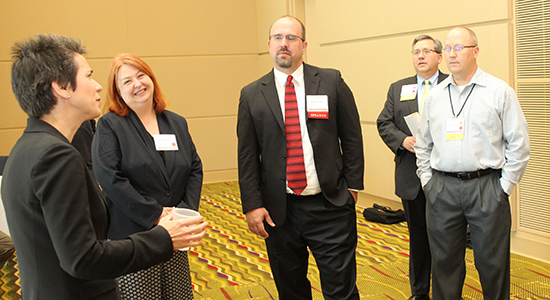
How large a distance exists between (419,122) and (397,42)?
2201 mm

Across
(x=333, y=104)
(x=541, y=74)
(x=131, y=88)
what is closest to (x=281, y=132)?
(x=333, y=104)

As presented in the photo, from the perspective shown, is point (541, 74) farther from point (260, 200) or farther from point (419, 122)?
point (260, 200)

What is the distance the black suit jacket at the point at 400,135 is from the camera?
3.13 m

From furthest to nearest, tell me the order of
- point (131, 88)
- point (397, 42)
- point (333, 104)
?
point (397, 42) → point (333, 104) → point (131, 88)

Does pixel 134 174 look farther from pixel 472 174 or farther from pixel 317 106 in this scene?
pixel 472 174

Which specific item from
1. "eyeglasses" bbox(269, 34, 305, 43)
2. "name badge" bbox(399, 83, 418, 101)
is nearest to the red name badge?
"eyeglasses" bbox(269, 34, 305, 43)

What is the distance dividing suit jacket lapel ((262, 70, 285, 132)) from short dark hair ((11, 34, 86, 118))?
125cm

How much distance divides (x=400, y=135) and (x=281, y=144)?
3.77ft

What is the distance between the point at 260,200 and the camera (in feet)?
8.16

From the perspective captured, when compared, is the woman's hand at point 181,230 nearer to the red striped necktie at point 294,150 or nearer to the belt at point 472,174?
the red striped necktie at point 294,150

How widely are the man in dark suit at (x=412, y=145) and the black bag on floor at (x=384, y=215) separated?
5.88 feet

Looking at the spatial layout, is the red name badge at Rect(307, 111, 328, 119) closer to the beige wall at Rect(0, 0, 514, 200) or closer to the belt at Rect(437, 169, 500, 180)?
the belt at Rect(437, 169, 500, 180)

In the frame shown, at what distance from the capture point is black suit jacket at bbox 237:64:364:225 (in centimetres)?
245

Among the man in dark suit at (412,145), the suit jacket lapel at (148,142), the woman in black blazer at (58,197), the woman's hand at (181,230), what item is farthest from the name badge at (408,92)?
the woman in black blazer at (58,197)
